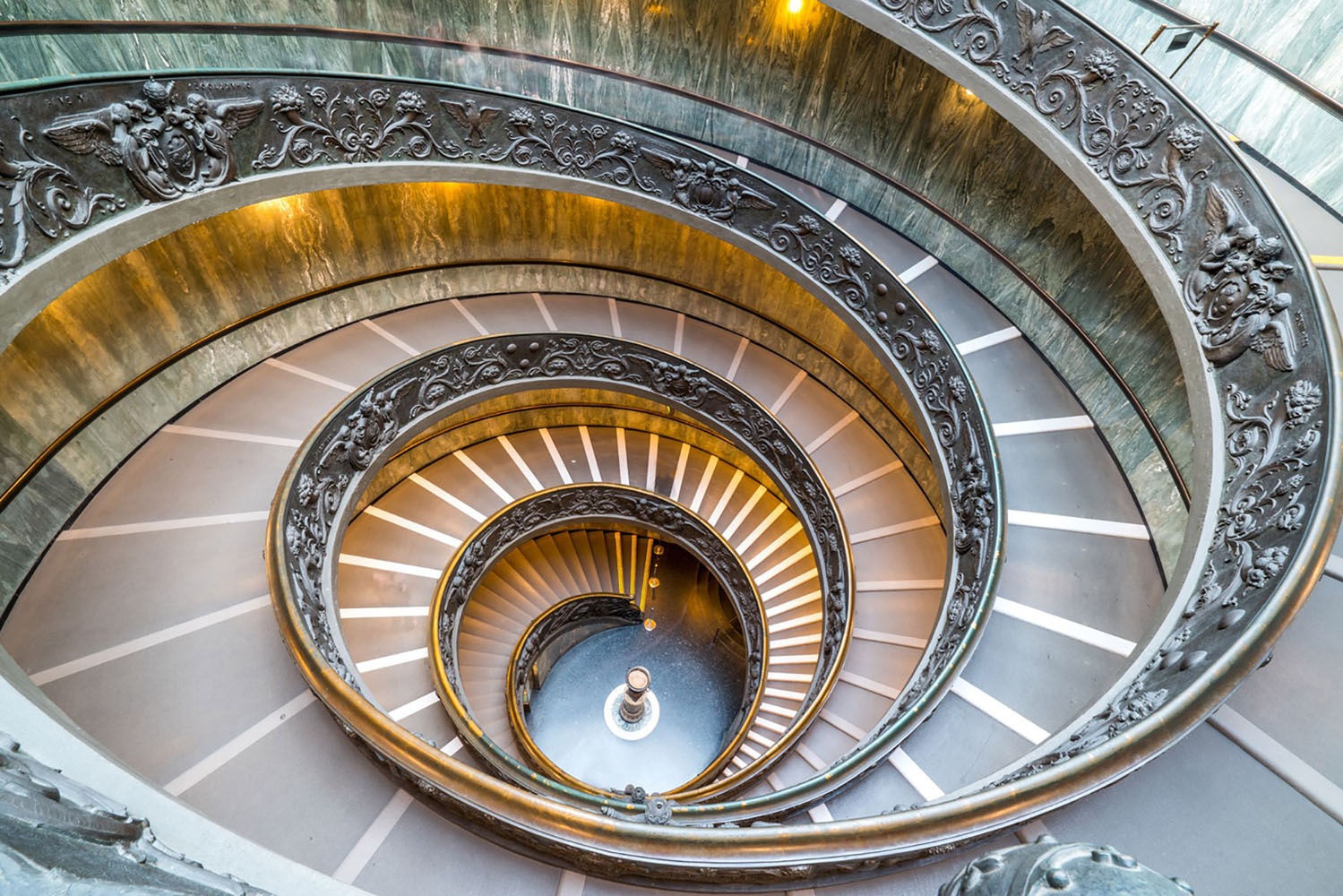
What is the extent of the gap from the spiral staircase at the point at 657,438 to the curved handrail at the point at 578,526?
11 cm

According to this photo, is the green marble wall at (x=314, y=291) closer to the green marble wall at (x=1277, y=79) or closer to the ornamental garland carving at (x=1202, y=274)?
the ornamental garland carving at (x=1202, y=274)

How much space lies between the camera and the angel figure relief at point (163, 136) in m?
4.85

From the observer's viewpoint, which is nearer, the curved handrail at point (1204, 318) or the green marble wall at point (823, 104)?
the curved handrail at point (1204, 318)

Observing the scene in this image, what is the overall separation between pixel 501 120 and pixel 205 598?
20.9 feet

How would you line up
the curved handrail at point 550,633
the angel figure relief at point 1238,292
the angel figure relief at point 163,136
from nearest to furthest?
the angel figure relief at point 1238,292 < the angel figure relief at point 163,136 < the curved handrail at point 550,633

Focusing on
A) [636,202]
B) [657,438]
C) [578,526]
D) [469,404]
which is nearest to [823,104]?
[636,202]

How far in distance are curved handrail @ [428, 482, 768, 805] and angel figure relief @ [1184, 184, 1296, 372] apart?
18.4 feet

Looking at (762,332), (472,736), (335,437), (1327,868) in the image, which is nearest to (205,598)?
(335,437)

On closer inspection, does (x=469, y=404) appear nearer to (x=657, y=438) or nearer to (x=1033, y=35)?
(x=657, y=438)

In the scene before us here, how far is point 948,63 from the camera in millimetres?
6297

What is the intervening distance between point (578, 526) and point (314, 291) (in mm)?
5935

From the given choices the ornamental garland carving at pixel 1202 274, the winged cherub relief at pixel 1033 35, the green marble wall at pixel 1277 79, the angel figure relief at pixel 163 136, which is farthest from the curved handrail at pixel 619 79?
the winged cherub relief at pixel 1033 35

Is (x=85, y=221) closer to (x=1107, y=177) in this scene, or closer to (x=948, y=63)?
(x=948, y=63)

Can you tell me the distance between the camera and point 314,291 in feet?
27.1
